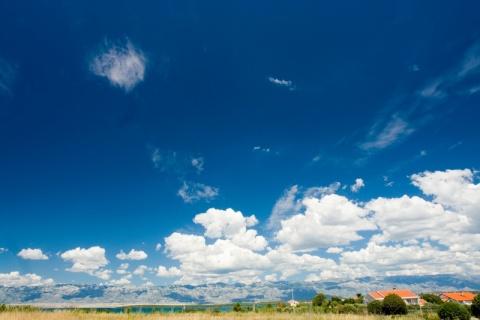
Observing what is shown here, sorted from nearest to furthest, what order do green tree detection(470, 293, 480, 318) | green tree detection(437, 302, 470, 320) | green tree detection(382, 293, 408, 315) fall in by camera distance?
green tree detection(437, 302, 470, 320) → green tree detection(470, 293, 480, 318) → green tree detection(382, 293, 408, 315)

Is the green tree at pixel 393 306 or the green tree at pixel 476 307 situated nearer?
the green tree at pixel 476 307

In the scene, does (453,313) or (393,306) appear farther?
(393,306)

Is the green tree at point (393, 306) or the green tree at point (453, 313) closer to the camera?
the green tree at point (453, 313)

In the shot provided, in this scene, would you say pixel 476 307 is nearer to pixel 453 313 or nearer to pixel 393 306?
pixel 453 313

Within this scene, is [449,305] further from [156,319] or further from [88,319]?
[88,319]

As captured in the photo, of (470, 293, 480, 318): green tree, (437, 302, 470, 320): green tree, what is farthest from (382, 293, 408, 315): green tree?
(437, 302, 470, 320): green tree

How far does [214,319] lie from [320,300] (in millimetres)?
73181

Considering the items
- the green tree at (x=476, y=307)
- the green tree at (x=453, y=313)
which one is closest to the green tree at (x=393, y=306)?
the green tree at (x=476, y=307)

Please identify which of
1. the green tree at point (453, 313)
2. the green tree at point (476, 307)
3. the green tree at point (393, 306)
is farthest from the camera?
the green tree at point (393, 306)

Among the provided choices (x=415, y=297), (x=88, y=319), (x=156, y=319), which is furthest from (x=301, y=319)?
(x=415, y=297)

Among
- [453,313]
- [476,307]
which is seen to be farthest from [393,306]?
[453,313]

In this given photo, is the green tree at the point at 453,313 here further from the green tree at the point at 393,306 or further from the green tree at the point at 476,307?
the green tree at the point at 393,306

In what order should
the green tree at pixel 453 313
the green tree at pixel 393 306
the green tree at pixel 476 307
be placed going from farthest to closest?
the green tree at pixel 393 306
the green tree at pixel 476 307
the green tree at pixel 453 313

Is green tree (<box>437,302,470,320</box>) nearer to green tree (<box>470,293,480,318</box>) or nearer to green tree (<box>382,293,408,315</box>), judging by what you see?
green tree (<box>470,293,480,318</box>)
